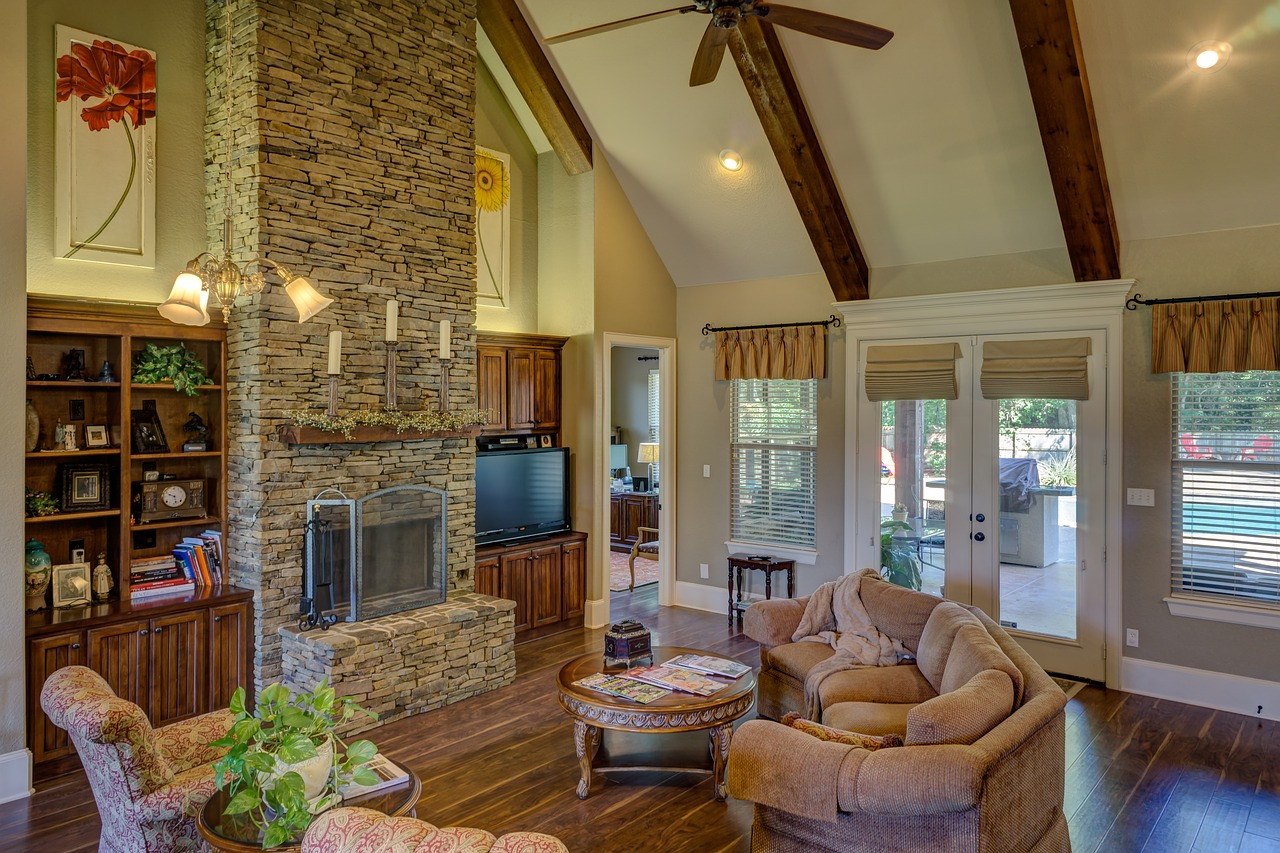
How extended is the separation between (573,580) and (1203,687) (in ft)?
14.1

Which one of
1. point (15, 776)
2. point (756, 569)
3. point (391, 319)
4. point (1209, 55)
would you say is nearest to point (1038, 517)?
point (756, 569)

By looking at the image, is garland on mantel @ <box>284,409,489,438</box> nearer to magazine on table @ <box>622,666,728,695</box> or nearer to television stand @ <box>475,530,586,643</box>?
television stand @ <box>475,530,586,643</box>

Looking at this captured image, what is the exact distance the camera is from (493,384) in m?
6.22

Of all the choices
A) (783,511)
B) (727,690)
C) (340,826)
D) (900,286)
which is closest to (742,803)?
(727,690)

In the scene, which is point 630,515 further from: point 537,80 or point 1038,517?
point 537,80

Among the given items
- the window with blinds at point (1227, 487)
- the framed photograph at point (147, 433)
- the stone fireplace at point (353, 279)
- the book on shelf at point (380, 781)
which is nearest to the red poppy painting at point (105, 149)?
the stone fireplace at point (353, 279)

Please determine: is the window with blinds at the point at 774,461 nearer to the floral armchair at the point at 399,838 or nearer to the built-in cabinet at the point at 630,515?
the built-in cabinet at the point at 630,515

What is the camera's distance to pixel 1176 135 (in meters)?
4.65

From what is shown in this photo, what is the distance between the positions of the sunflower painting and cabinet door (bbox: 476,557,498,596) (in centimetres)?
202

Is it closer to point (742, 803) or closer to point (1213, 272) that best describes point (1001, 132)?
point (1213, 272)

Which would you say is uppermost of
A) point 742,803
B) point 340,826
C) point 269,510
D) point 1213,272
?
point 1213,272

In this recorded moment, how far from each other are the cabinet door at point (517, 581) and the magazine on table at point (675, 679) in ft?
6.83

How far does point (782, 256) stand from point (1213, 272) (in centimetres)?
293

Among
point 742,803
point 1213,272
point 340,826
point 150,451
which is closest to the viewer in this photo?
point 340,826
